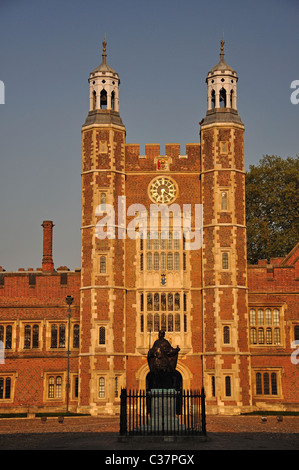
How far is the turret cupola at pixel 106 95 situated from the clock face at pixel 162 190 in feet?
12.8

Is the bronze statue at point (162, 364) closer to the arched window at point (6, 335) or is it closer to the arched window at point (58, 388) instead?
the arched window at point (58, 388)

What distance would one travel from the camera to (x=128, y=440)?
22.8 m

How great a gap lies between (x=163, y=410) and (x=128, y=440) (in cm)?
154

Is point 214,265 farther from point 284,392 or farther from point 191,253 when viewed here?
point 284,392

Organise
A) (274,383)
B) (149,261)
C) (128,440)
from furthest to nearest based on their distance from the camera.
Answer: (149,261) < (274,383) < (128,440)

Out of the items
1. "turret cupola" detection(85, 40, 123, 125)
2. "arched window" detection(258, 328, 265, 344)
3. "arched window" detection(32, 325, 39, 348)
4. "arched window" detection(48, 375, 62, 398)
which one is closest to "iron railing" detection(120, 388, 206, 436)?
"arched window" detection(48, 375, 62, 398)

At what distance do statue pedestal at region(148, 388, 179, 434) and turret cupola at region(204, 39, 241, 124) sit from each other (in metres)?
20.3

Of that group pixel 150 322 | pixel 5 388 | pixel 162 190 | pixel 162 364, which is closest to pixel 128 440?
pixel 162 364

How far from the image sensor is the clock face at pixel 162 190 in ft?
135

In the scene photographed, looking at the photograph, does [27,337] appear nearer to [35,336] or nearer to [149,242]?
[35,336]

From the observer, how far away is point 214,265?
130ft

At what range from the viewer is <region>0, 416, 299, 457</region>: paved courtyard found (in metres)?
21.9

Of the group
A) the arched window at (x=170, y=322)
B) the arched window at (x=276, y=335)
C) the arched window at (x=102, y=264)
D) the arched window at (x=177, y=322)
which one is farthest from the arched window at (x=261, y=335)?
the arched window at (x=102, y=264)
